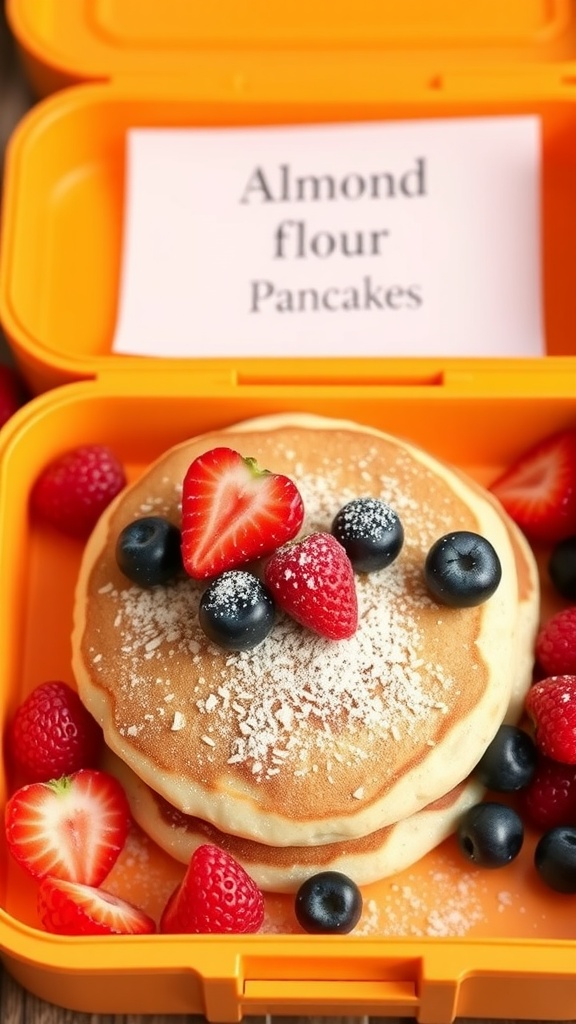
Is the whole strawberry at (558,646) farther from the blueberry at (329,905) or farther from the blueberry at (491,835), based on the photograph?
the blueberry at (329,905)

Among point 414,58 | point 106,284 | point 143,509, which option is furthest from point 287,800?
point 414,58

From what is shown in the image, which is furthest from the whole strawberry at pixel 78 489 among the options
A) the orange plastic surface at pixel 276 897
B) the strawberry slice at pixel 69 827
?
the strawberry slice at pixel 69 827

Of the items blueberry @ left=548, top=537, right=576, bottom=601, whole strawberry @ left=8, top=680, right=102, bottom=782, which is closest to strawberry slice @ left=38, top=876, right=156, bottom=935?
whole strawberry @ left=8, top=680, right=102, bottom=782

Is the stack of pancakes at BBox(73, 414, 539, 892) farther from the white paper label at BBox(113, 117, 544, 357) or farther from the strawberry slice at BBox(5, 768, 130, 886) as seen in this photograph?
the white paper label at BBox(113, 117, 544, 357)

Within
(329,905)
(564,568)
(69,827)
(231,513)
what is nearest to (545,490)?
(564,568)

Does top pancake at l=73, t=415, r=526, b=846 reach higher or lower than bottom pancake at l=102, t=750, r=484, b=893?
higher

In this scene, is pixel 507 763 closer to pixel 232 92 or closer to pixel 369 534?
pixel 369 534
